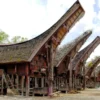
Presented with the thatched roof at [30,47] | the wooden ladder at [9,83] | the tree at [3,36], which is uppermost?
the tree at [3,36]

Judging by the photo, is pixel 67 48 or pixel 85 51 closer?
pixel 67 48

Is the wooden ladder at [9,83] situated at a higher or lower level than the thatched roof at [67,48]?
lower

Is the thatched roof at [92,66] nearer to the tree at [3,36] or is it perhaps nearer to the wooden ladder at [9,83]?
the tree at [3,36]

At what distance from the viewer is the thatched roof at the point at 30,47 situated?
62.6 ft

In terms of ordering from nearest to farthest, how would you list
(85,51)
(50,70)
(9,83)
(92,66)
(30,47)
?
1. (30,47)
2. (50,70)
3. (9,83)
4. (85,51)
5. (92,66)

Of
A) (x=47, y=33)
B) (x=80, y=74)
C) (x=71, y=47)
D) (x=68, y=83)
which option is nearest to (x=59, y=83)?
(x=68, y=83)

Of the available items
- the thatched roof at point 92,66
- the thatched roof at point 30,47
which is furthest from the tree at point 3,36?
the thatched roof at point 30,47

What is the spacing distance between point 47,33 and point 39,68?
2.91 metres

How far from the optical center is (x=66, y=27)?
2088cm

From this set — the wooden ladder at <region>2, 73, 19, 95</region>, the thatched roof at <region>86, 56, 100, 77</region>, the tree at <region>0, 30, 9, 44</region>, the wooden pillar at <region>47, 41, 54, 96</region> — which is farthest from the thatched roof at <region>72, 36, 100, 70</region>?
the tree at <region>0, 30, 9, 44</region>

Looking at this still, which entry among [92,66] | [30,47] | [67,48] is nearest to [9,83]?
[30,47]

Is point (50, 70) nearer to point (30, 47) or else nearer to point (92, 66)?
point (30, 47)

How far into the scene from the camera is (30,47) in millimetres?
19906

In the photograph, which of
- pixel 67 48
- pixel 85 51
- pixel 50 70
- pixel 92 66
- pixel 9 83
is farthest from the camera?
pixel 92 66
